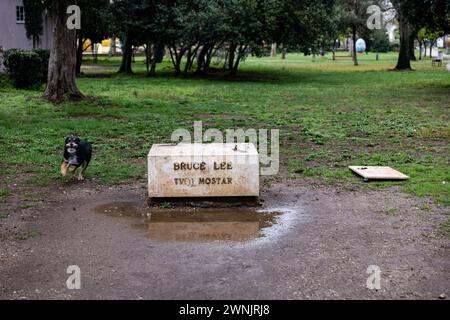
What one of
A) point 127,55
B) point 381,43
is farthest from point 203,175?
point 381,43

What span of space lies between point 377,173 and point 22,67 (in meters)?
17.8

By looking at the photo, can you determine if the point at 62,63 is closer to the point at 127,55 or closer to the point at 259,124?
the point at 259,124

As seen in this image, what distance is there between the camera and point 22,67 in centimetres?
2448

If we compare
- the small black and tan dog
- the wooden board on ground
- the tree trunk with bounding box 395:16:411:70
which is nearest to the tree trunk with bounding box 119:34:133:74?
the tree trunk with bounding box 395:16:411:70

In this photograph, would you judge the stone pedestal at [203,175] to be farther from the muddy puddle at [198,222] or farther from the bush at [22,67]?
the bush at [22,67]

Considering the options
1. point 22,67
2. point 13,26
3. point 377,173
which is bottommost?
point 377,173

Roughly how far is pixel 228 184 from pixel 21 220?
2.68 metres

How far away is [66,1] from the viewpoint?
19.5m

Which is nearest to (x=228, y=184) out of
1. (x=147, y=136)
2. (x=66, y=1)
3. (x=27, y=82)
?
(x=147, y=136)

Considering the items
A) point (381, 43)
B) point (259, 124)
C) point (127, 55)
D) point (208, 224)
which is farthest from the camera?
point (381, 43)

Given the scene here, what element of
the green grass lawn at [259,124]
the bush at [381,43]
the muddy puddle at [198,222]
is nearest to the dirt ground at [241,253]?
the muddy puddle at [198,222]

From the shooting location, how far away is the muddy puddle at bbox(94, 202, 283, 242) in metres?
7.36

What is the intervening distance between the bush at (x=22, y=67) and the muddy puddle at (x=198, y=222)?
17374mm

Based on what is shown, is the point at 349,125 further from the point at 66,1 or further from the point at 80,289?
→ the point at 80,289
